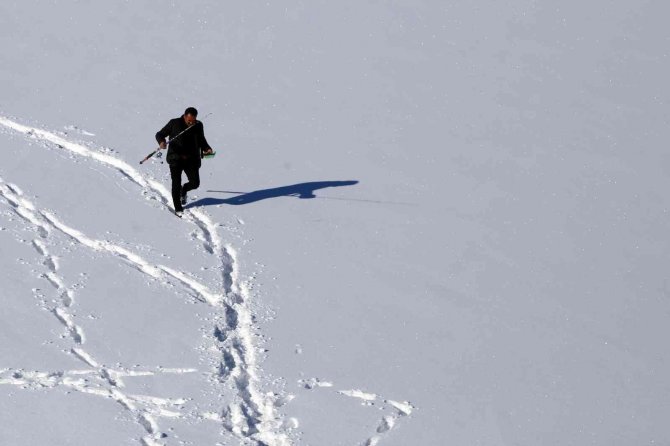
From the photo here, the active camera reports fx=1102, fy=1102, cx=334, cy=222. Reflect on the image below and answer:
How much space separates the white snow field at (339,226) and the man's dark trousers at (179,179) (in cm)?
21

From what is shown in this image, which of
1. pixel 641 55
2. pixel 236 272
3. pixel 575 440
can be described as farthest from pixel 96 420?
pixel 641 55

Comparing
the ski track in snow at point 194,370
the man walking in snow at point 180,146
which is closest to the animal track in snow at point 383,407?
the ski track in snow at point 194,370

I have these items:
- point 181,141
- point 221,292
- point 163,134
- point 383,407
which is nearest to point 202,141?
point 181,141

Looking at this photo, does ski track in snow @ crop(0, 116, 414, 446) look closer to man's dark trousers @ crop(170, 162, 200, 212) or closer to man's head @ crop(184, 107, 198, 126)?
man's dark trousers @ crop(170, 162, 200, 212)

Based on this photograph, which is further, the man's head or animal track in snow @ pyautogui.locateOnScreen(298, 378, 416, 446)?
the man's head

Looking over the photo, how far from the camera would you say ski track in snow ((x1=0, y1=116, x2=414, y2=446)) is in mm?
8227

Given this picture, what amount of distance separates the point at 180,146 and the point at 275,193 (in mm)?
1307

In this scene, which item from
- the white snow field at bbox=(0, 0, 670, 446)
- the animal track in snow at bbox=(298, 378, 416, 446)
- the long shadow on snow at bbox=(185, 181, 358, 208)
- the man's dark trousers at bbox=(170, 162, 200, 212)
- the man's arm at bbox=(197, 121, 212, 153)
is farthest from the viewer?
the long shadow on snow at bbox=(185, 181, 358, 208)

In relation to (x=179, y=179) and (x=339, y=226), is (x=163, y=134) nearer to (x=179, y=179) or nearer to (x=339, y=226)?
(x=179, y=179)

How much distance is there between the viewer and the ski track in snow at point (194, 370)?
823 cm

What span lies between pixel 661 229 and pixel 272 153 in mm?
4576

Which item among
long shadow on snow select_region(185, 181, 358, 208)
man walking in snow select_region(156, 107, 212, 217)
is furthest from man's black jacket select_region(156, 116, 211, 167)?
long shadow on snow select_region(185, 181, 358, 208)

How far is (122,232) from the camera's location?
35.9 feet

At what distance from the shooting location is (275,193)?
12.3 m
